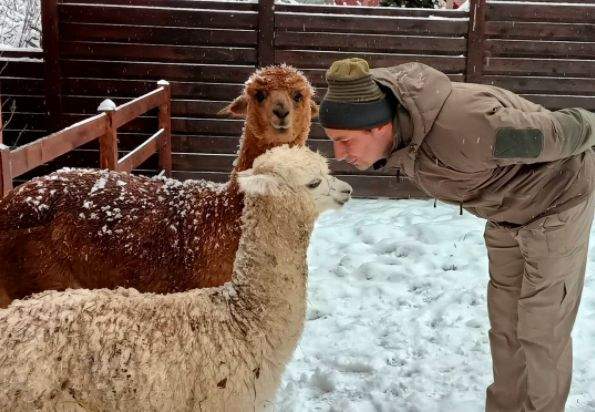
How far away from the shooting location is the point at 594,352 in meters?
3.97

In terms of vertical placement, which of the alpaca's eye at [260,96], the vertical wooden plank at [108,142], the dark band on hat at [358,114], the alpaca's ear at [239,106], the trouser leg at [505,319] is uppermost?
the dark band on hat at [358,114]

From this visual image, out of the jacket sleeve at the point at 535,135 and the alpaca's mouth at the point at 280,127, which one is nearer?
the jacket sleeve at the point at 535,135

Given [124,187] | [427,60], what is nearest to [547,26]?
[427,60]

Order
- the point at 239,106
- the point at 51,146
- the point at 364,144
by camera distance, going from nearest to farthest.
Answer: the point at 364,144 → the point at 51,146 → the point at 239,106

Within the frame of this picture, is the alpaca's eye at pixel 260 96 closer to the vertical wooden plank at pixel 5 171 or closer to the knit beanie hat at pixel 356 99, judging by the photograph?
the vertical wooden plank at pixel 5 171

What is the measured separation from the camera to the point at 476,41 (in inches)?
300

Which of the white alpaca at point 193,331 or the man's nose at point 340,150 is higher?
the man's nose at point 340,150

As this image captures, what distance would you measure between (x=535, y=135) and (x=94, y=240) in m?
2.20

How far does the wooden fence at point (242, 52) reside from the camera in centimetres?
746

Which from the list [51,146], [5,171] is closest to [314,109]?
[51,146]

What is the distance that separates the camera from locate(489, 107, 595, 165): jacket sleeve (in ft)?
7.53

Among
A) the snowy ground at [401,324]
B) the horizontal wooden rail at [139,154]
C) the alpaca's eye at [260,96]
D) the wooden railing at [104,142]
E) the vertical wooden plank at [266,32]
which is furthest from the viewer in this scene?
the vertical wooden plank at [266,32]

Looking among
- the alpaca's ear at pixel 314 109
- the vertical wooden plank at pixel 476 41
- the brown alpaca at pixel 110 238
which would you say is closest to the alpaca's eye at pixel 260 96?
the alpaca's ear at pixel 314 109

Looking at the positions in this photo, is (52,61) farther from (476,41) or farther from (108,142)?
(476,41)
